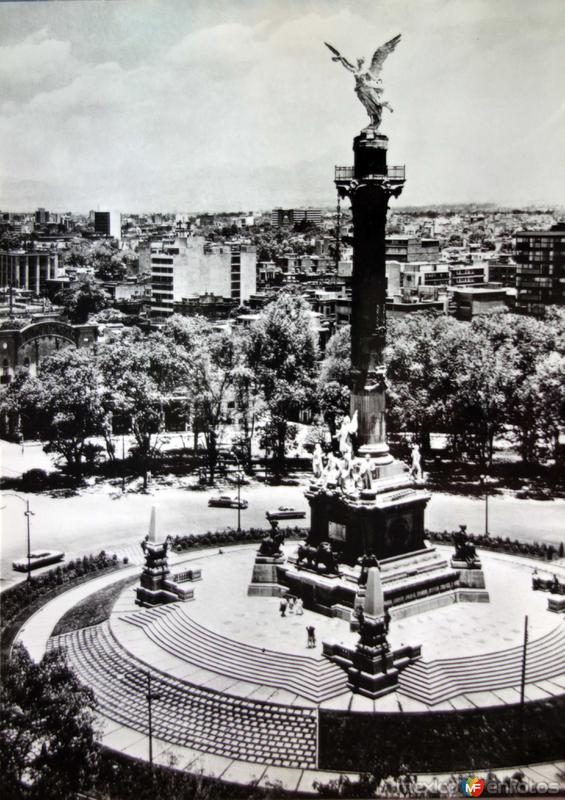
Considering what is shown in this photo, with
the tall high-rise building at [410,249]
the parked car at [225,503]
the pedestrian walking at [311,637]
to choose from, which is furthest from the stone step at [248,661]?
the tall high-rise building at [410,249]

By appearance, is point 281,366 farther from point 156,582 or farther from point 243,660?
point 243,660

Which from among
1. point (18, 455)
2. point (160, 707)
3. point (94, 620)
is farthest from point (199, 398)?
point (160, 707)

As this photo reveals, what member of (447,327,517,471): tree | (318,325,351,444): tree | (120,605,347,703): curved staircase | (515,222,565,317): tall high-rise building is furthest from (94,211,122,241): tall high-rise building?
(120,605,347,703): curved staircase

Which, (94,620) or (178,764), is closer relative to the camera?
(178,764)

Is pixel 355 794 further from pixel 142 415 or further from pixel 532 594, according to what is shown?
pixel 142 415

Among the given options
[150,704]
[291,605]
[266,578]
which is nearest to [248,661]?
[291,605]
